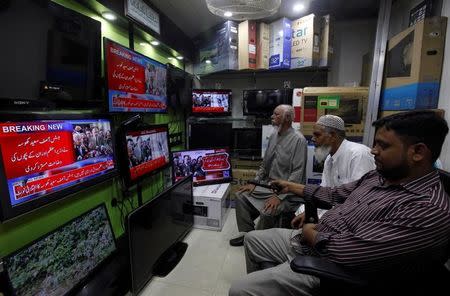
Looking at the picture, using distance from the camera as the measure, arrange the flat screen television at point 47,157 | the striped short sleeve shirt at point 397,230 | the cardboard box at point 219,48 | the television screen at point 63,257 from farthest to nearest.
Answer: the cardboard box at point 219,48 < the television screen at point 63,257 < the flat screen television at point 47,157 < the striped short sleeve shirt at point 397,230

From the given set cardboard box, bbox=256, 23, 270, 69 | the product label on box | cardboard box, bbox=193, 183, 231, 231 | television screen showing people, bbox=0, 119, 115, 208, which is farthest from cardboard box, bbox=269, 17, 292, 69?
television screen showing people, bbox=0, 119, 115, 208

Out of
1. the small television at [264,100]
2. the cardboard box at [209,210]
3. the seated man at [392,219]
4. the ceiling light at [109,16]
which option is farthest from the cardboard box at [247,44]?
the seated man at [392,219]

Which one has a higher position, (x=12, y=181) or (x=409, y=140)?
(x=409, y=140)

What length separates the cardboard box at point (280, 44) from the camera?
9.64 feet

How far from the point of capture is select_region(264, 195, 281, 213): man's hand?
206 cm

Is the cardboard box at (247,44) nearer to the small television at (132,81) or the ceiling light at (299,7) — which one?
the ceiling light at (299,7)

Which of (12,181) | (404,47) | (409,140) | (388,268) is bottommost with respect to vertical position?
(388,268)

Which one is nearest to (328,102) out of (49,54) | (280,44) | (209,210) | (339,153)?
(280,44)

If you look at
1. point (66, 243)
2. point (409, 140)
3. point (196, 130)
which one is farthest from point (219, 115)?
point (409, 140)

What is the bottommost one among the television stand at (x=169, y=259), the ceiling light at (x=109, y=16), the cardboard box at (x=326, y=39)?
the television stand at (x=169, y=259)

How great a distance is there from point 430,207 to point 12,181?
68.9 inches

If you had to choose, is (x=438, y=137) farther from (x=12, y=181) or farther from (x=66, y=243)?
(x=66, y=243)

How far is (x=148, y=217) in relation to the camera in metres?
1.70

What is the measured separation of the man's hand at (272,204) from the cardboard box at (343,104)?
3.88 ft
